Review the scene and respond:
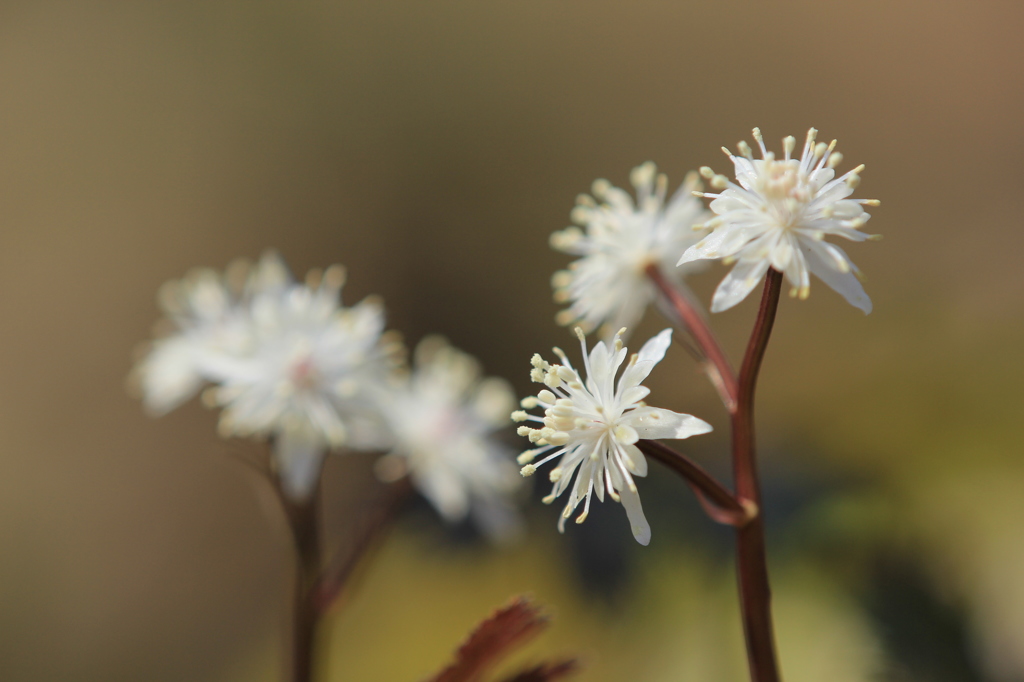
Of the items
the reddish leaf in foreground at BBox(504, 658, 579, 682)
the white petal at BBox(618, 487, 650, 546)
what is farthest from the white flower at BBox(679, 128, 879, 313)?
the reddish leaf in foreground at BBox(504, 658, 579, 682)

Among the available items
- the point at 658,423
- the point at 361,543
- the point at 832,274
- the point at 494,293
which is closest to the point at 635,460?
the point at 658,423

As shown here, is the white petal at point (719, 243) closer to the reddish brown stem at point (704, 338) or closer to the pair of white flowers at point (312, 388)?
the reddish brown stem at point (704, 338)

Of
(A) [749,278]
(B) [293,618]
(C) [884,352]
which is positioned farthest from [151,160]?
(A) [749,278]

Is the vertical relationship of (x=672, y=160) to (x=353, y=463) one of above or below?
above

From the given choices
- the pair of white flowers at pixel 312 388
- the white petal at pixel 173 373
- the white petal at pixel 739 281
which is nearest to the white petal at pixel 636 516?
the white petal at pixel 739 281

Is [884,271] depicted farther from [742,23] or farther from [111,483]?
[111,483]
